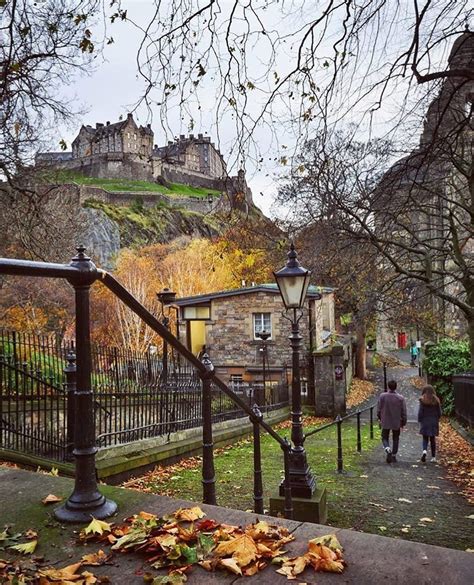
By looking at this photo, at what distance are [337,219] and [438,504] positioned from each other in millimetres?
7020

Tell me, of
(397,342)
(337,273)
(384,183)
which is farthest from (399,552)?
(397,342)

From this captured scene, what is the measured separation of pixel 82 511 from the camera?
6.61 ft

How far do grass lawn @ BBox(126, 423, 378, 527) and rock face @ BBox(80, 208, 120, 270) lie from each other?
35.3m

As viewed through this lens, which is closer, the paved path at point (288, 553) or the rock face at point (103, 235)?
the paved path at point (288, 553)

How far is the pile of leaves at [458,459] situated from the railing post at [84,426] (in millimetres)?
6300

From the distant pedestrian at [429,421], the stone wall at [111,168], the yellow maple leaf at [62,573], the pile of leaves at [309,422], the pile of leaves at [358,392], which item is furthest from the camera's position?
the stone wall at [111,168]

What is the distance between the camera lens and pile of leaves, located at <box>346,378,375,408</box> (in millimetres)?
23675

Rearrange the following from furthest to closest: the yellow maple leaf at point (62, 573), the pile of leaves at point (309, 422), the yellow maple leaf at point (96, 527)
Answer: the pile of leaves at point (309, 422), the yellow maple leaf at point (96, 527), the yellow maple leaf at point (62, 573)

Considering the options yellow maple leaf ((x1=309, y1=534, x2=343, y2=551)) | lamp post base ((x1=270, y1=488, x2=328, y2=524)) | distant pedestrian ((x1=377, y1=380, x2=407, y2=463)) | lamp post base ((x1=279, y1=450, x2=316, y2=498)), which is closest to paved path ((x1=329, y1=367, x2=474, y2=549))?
Answer: distant pedestrian ((x1=377, y1=380, x2=407, y2=463))

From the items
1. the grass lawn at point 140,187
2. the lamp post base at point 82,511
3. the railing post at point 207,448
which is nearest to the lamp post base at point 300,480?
the railing post at point 207,448

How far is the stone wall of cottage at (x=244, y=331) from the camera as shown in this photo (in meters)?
21.9

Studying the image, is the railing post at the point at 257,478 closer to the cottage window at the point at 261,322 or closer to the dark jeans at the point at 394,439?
the dark jeans at the point at 394,439

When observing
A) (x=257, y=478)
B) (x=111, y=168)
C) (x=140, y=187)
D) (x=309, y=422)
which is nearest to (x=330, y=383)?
(x=309, y=422)

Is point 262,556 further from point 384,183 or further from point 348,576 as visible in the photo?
point 384,183
